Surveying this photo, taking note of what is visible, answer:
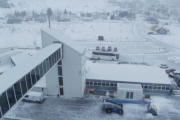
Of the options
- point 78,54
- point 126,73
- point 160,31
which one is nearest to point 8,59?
point 78,54

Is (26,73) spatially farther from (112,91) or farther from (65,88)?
(112,91)

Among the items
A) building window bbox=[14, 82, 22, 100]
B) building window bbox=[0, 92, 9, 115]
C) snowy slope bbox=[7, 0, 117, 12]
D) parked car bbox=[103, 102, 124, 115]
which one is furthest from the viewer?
snowy slope bbox=[7, 0, 117, 12]

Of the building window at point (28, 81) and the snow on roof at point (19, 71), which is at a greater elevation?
the snow on roof at point (19, 71)

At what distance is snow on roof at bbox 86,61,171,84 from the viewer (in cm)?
1449

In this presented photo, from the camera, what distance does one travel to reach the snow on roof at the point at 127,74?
47.5ft

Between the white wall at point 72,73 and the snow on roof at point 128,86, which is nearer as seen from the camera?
the white wall at point 72,73

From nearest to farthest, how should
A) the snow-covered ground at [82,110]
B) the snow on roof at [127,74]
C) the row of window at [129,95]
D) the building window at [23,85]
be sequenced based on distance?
the building window at [23,85]
the snow-covered ground at [82,110]
the row of window at [129,95]
the snow on roof at [127,74]

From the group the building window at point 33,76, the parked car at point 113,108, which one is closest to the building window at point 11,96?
the building window at point 33,76

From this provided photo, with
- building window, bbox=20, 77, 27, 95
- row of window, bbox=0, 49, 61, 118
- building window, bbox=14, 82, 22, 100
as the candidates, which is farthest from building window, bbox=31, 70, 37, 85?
building window, bbox=14, 82, 22, 100

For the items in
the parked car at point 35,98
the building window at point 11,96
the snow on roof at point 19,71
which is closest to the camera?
the building window at point 11,96

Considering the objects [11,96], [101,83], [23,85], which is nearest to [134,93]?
[101,83]

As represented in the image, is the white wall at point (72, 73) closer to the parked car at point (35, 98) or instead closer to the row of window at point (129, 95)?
the parked car at point (35, 98)

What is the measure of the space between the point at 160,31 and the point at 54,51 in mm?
36988

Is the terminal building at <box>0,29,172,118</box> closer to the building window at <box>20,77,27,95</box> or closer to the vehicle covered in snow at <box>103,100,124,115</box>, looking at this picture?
the building window at <box>20,77,27,95</box>
